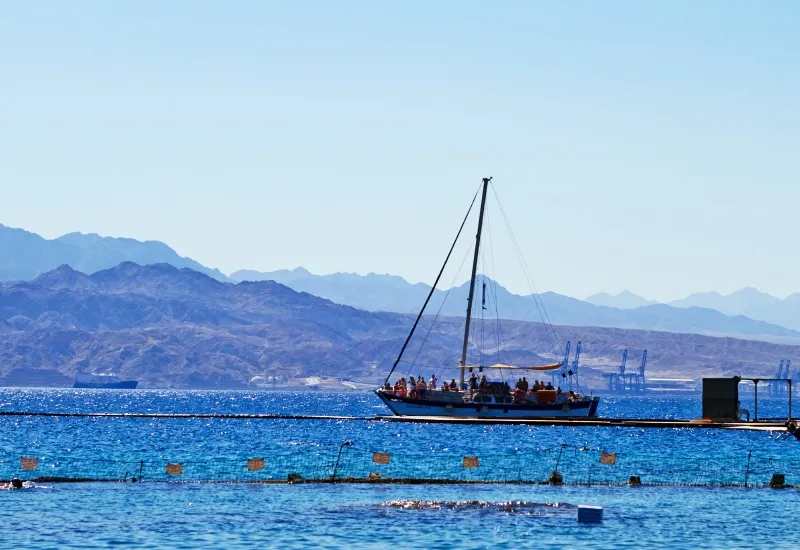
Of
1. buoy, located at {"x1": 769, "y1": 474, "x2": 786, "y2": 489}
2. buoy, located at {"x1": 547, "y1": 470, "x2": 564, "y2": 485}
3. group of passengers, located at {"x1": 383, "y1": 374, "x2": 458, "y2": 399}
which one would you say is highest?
group of passengers, located at {"x1": 383, "y1": 374, "x2": 458, "y2": 399}

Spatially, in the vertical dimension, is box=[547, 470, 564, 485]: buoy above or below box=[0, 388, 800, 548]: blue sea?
above

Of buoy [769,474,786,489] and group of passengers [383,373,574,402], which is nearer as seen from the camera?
buoy [769,474,786,489]

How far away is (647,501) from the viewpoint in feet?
192

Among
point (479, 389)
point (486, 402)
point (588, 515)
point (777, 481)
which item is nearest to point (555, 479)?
point (777, 481)

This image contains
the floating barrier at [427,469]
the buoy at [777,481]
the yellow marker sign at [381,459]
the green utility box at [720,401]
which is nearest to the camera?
the buoy at [777,481]

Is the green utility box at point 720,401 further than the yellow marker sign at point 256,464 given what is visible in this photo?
Yes

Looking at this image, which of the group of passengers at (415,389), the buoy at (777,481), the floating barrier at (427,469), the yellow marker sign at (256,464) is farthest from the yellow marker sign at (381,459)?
the group of passengers at (415,389)

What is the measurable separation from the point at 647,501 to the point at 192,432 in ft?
228

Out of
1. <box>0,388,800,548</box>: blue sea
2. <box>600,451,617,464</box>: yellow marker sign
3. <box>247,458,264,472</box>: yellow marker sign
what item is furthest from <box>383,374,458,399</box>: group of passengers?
<box>247,458,264,472</box>: yellow marker sign

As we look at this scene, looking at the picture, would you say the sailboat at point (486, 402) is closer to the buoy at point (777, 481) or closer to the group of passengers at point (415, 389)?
A: the group of passengers at point (415, 389)

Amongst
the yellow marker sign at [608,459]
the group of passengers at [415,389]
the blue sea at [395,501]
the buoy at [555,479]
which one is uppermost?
the group of passengers at [415,389]

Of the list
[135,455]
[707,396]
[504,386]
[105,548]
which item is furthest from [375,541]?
[504,386]

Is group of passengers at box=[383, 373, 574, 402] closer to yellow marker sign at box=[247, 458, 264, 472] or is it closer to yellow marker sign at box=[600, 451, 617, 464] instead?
yellow marker sign at box=[600, 451, 617, 464]

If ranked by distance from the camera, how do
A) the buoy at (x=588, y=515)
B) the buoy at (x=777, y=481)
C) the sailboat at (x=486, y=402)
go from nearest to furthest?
the buoy at (x=588, y=515)
the buoy at (x=777, y=481)
the sailboat at (x=486, y=402)
